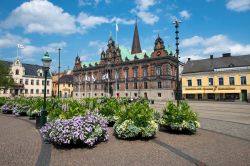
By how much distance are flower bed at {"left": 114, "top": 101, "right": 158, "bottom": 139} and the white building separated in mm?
67812

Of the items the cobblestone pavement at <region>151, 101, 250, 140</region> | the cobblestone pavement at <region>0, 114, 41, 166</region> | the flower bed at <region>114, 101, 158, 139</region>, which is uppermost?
the flower bed at <region>114, 101, 158, 139</region>

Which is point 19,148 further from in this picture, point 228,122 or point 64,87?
point 64,87

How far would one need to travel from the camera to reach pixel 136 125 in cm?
1016

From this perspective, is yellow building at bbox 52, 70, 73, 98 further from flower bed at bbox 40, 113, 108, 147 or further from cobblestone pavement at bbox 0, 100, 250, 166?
flower bed at bbox 40, 113, 108, 147

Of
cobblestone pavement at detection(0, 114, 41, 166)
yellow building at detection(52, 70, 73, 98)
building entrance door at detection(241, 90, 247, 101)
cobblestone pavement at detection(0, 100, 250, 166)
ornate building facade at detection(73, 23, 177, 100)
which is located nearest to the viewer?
cobblestone pavement at detection(0, 114, 41, 166)

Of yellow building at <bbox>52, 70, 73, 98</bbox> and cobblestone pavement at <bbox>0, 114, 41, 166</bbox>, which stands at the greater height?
yellow building at <bbox>52, 70, 73, 98</bbox>

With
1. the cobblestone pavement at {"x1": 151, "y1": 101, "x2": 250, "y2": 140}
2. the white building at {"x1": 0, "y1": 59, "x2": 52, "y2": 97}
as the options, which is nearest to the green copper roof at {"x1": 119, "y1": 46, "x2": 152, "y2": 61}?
the white building at {"x1": 0, "y1": 59, "x2": 52, "y2": 97}

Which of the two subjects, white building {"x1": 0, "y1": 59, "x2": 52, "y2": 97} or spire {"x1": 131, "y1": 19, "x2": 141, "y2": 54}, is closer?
white building {"x1": 0, "y1": 59, "x2": 52, "y2": 97}

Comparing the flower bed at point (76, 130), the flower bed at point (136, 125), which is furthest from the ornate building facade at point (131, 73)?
the flower bed at point (76, 130)

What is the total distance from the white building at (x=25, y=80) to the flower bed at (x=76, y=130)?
67819 millimetres

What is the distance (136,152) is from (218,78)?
4909 cm

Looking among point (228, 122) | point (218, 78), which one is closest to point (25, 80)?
point (218, 78)

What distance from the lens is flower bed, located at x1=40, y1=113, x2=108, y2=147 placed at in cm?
820

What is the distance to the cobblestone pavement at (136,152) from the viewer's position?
6.89 metres
